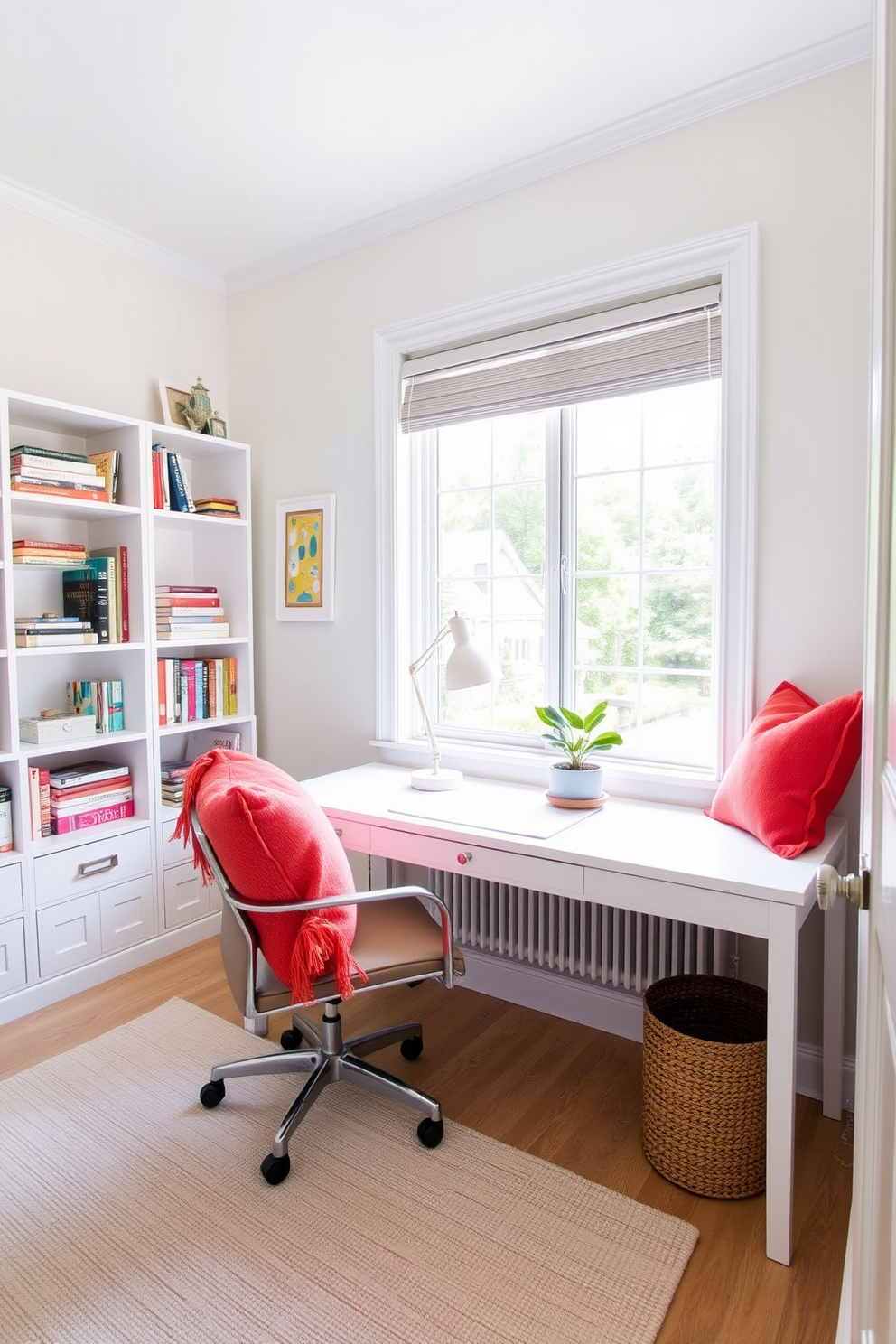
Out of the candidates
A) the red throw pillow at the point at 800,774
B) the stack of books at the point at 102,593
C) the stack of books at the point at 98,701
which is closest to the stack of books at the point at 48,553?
the stack of books at the point at 102,593

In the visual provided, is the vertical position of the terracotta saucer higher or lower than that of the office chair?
higher

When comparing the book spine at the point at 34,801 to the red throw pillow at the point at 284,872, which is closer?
the red throw pillow at the point at 284,872

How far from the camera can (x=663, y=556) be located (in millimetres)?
2418

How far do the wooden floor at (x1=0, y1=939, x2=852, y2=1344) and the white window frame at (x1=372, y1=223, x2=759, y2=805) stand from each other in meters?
0.79

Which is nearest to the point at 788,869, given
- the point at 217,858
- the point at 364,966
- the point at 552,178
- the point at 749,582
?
the point at 749,582

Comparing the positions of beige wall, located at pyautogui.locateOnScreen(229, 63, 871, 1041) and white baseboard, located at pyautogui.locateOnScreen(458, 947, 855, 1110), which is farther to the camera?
white baseboard, located at pyautogui.locateOnScreen(458, 947, 855, 1110)

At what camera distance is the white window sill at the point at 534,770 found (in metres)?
2.26

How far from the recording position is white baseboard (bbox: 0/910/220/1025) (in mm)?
2502

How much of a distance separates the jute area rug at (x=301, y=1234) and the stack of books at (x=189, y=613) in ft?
5.21

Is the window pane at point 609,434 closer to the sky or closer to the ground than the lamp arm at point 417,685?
closer to the sky

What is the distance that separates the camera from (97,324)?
9.58 ft

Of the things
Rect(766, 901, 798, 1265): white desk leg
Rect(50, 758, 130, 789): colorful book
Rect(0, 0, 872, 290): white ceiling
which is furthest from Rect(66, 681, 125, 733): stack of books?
Rect(766, 901, 798, 1265): white desk leg

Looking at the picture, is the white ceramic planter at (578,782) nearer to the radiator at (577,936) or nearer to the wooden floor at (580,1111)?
the radiator at (577,936)

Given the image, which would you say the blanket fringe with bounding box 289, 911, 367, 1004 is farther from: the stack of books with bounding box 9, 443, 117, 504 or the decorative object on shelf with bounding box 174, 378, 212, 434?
the decorative object on shelf with bounding box 174, 378, 212, 434
